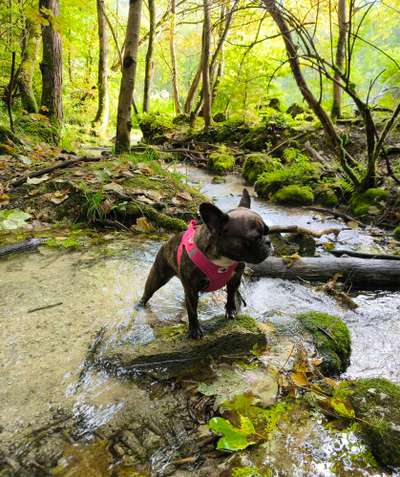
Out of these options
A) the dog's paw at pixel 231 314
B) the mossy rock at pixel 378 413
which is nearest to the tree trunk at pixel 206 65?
the dog's paw at pixel 231 314

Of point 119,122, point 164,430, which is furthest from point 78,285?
point 119,122

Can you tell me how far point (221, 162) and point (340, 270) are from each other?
7.37 m

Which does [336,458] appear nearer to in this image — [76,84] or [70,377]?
[70,377]

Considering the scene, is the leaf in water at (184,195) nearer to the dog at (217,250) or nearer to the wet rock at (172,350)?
the dog at (217,250)

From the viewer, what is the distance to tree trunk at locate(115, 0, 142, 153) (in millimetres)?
6523

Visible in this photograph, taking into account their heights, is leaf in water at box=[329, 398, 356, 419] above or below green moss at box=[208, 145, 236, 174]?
below

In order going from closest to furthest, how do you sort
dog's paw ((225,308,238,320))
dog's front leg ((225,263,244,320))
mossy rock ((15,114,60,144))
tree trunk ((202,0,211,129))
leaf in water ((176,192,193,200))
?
1. dog's front leg ((225,263,244,320))
2. dog's paw ((225,308,238,320))
3. leaf in water ((176,192,193,200))
4. mossy rock ((15,114,60,144))
5. tree trunk ((202,0,211,129))

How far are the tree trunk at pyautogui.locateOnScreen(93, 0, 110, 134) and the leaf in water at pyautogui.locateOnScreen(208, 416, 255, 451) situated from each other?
1878cm

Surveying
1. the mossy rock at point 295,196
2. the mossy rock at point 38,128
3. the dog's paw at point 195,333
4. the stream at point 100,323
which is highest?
the mossy rock at point 38,128

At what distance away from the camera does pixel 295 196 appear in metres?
7.70

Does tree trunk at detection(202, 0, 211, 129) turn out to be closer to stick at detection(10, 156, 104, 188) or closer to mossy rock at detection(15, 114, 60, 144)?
mossy rock at detection(15, 114, 60, 144)

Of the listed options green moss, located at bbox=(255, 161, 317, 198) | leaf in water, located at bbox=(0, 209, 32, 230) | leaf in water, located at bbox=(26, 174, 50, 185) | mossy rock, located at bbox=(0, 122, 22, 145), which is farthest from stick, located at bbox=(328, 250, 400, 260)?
mossy rock, located at bbox=(0, 122, 22, 145)

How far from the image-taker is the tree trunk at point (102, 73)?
690 inches

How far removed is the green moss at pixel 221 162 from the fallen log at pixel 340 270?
6.94 metres
